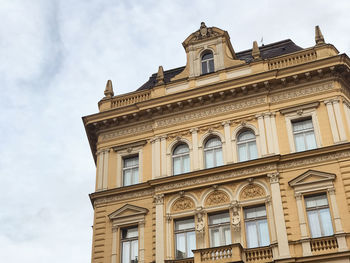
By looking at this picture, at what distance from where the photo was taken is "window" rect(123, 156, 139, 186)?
30031 millimetres

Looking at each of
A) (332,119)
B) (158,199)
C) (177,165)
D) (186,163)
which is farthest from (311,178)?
(158,199)

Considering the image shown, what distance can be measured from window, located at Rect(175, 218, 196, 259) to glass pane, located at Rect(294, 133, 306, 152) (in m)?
6.62

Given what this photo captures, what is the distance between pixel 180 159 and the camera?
29.6 m

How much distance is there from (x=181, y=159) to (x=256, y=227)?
608 cm

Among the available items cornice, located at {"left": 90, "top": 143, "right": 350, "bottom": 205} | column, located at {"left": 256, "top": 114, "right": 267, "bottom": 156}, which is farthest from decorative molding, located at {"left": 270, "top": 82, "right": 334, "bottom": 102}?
cornice, located at {"left": 90, "top": 143, "right": 350, "bottom": 205}

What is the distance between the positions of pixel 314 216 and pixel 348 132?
15.9ft

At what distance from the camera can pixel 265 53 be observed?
112 feet

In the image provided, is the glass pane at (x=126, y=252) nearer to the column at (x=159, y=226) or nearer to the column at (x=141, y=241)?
the column at (x=141, y=241)

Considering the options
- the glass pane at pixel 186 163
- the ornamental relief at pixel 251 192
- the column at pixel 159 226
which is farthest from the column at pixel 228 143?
the column at pixel 159 226

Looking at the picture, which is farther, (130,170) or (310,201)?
(130,170)

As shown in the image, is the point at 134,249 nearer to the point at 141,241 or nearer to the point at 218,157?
the point at 141,241

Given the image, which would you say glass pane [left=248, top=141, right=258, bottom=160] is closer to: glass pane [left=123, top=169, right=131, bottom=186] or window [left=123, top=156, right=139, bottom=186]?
window [left=123, top=156, right=139, bottom=186]

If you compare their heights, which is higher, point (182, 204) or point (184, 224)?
point (182, 204)

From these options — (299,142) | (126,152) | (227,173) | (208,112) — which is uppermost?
(208,112)
